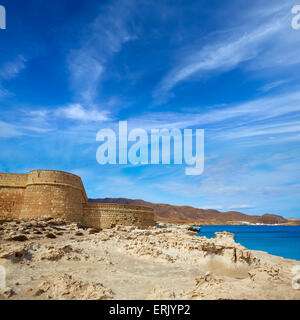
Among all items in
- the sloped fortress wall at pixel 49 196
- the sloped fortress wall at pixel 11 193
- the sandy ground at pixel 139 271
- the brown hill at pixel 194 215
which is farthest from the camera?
the brown hill at pixel 194 215

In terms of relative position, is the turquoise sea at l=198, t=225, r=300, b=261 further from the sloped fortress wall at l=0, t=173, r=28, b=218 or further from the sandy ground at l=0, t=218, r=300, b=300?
the sloped fortress wall at l=0, t=173, r=28, b=218

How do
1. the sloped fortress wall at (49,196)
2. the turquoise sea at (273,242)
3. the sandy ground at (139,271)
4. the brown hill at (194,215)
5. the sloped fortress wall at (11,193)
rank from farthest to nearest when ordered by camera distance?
the brown hill at (194,215)
the turquoise sea at (273,242)
the sloped fortress wall at (11,193)
the sloped fortress wall at (49,196)
the sandy ground at (139,271)

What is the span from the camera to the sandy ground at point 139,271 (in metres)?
4.82

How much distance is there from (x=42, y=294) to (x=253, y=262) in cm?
634

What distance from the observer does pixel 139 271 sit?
714cm

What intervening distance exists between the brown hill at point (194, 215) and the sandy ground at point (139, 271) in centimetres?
10042

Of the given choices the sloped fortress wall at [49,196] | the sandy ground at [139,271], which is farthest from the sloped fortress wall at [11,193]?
the sandy ground at [139,271]

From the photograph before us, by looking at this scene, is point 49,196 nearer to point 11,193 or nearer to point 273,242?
point 11,193

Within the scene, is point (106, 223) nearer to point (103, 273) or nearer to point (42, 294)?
point (103, 273)

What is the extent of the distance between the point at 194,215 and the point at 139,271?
13002 centimetres

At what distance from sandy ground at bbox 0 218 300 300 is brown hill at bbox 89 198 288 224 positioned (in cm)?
10042

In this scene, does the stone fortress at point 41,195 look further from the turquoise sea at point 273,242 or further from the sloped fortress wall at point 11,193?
the turquoise sea at point 273,242
